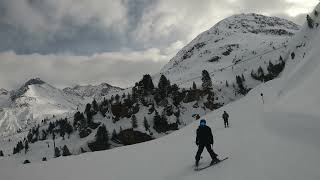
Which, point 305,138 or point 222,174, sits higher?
point 305,138

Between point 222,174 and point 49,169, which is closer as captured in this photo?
point 222,174

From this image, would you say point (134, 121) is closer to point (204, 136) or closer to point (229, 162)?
point (204, 136)

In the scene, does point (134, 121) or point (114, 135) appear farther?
point (134, 121)

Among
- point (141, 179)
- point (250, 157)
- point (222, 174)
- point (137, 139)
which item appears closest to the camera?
point (222, 174)

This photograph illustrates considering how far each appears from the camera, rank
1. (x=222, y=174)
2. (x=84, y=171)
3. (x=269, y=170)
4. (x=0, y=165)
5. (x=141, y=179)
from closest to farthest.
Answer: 1. (x=269, y=170)
2. (x=222, y=174)
3. (x=141, y=179)
4. (x=84, y=171)
5. (x=0, y=165)

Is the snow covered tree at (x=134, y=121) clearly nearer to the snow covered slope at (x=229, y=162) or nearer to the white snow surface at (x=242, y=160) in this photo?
the white snow surface at (x=242, y=160)

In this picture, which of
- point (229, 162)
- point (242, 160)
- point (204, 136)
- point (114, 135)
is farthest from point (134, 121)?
point (242, 160)

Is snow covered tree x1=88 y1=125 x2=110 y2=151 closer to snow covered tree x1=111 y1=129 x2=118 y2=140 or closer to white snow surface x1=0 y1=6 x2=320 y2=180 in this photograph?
snow covered tree x1=111 y1=129 x2=118 y2=140

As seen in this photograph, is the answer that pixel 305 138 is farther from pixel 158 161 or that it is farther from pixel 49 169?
pixel 49 169

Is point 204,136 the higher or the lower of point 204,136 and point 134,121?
the lower

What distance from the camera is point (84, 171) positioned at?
88.7 feet

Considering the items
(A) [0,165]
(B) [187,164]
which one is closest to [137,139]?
(A) [0,165]

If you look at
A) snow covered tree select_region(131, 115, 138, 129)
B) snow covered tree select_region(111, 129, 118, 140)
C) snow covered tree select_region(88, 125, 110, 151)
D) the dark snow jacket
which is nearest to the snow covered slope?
the dark snow jacket

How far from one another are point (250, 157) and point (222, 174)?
282 centimetres
